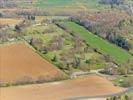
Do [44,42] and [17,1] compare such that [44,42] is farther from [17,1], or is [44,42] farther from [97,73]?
[17,1]

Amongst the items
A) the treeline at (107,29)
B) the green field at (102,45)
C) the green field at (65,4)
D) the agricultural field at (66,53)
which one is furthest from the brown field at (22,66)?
the green field at (65,4)

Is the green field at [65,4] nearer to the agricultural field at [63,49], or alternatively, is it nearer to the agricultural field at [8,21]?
the agricultural field at [8,21]

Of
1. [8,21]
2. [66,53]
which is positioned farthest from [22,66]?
[8,21]

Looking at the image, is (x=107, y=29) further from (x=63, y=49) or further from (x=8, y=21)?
(x=8, y=21)

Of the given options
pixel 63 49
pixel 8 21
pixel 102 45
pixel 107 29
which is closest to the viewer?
pixel 63 49

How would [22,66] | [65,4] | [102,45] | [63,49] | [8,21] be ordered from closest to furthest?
[22,66] → [63,49] → [102,45] → [8,21] → [65,4]

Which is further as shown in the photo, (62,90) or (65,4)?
(65,4)

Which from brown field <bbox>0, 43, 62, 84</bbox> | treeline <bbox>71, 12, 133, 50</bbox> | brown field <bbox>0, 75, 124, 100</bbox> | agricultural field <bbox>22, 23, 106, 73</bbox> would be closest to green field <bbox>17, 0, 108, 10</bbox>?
treeline <bbox>71, 12, 133, 50</bbox>
